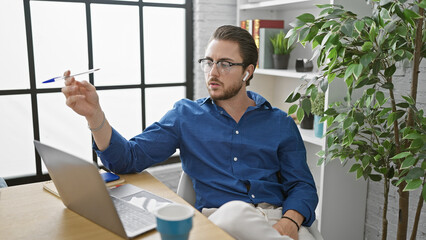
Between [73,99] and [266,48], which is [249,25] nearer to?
[266,48]

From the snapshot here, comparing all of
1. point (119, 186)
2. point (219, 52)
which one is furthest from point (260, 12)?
point (119, 186)

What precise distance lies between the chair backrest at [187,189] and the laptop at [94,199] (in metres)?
0.46

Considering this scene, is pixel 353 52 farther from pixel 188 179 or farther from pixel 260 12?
pixel 260 12

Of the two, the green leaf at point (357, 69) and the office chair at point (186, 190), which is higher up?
the green leaf at point (357, 69)

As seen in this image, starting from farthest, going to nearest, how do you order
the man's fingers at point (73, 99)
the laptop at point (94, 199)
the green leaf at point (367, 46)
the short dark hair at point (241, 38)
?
the short dark hair at point (241, 38) → the green leaf at point (367, 46) → the man's fingers at point (73, 99) → the laptop at point (94, 199)

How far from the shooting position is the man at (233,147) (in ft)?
4.75

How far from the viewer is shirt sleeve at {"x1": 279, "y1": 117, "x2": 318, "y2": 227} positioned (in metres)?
1.44

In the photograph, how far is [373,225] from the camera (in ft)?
7.47

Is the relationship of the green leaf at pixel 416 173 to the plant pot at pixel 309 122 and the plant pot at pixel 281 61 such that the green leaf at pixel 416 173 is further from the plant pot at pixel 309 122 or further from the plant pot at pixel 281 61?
the plant pot at pixel 281 61

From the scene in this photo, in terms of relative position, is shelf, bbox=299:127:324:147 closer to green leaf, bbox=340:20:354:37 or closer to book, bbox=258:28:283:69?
book, bbox=258:28:283:69

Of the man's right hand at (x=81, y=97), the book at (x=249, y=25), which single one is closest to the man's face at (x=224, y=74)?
the man's right hand at (x=81, y=97)

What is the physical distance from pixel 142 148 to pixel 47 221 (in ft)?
1.81

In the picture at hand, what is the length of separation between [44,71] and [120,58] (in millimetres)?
485

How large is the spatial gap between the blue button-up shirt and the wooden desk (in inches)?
14.4
